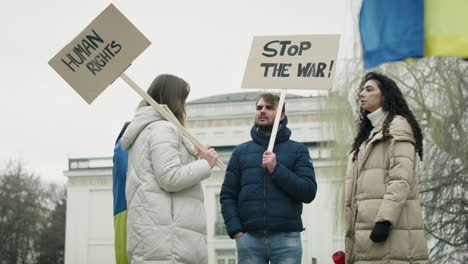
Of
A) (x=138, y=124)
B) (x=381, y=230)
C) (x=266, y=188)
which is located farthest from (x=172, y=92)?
(x=381, y=230)

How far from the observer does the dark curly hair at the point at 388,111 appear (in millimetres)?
5316

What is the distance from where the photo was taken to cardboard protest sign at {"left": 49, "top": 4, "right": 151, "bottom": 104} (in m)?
5.60

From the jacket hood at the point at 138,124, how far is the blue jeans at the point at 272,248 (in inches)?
39.3

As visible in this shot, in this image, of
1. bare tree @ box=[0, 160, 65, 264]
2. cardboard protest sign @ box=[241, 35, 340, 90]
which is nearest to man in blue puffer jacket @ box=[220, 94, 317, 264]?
cardboard protest sign @ box=[241, 35, 340, 90]

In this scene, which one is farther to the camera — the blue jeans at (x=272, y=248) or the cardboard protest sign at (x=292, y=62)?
the cardboard protest sign at (x=292, y=62)

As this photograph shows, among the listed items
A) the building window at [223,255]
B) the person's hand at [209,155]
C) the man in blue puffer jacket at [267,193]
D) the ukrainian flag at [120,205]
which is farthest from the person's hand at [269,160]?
the building window at [223,255]

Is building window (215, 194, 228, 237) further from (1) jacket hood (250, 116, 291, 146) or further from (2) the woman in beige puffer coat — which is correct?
(2) the woman in beige puffer coat

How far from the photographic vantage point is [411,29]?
3.73 metres

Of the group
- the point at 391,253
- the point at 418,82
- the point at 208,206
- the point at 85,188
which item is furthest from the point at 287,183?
the point at 85,188

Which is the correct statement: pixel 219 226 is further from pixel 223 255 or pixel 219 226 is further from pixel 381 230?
pixel 381 230

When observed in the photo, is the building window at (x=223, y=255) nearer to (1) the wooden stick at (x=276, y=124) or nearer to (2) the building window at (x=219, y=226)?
(2) the building window at (x=219, y=226)

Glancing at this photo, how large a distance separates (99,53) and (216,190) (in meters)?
31.7

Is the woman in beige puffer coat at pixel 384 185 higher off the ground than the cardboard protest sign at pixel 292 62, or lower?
lower

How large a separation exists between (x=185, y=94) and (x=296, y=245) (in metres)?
1.20
